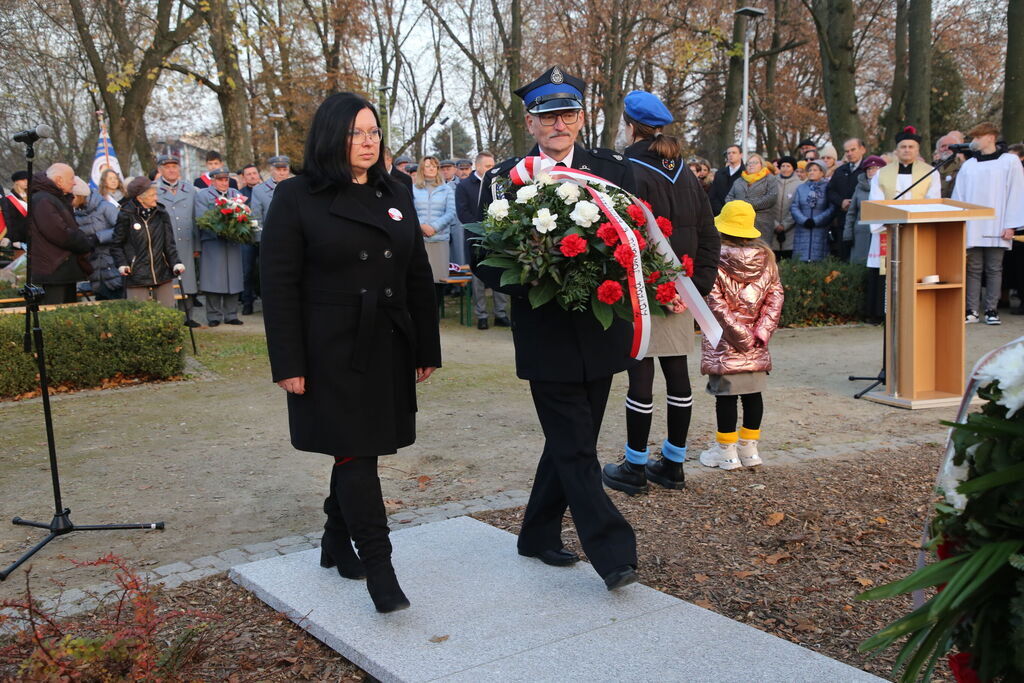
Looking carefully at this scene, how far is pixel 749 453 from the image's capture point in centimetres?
639

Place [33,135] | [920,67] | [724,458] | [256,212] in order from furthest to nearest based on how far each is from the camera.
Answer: [920,67]
[256,212]
[724,458]
[33,135]

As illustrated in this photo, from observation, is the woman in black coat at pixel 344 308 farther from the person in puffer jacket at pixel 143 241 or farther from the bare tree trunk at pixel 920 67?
the bare tree trunk at pixel 920 67

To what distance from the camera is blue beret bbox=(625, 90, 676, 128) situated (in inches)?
219

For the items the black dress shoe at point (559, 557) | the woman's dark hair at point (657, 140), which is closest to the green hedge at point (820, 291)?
the woman's dark hair at point (657, 140)

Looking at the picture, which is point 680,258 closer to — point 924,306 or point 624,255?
point 624,255

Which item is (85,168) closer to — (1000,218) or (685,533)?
(1000,218)

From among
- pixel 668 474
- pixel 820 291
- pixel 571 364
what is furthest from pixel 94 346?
pixel 820 291

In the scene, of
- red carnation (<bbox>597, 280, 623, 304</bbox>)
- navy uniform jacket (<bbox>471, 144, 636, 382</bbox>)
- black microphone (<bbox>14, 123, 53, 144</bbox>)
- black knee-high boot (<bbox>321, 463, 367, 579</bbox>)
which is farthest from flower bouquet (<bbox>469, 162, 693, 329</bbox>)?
black microphone (<bbox>14, 123, 53, 144</bbox>)

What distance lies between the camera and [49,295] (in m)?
11.5

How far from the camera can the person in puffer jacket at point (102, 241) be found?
12.5 m

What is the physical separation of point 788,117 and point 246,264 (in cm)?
3236

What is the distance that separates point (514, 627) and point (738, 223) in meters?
3.20

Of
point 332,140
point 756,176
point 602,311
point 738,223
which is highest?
point 756,176

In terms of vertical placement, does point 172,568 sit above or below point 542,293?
below
